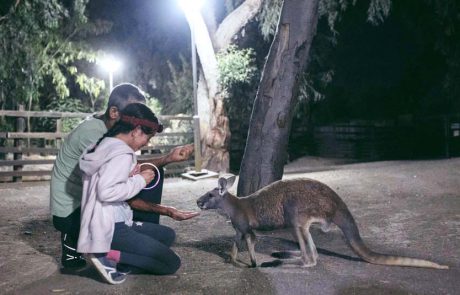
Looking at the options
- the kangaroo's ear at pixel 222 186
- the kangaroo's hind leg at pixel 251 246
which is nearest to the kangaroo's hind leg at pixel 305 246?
the kangaroo's hind leg at pixel 251 246

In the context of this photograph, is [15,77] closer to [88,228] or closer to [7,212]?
[7,212]

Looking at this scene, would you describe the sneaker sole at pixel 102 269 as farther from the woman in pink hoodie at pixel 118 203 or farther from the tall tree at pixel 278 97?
the tall tree at pixel 278 97

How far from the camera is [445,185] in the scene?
8977 millimetres

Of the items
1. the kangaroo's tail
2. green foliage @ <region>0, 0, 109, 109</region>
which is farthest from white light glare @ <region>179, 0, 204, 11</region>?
the kangaroo's tail

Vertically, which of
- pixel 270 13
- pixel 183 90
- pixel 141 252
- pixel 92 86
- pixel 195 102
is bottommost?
pixel 141 252

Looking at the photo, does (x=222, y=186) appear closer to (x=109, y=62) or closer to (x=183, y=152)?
(x=183, y=152)

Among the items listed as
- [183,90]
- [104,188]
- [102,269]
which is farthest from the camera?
[183,90]

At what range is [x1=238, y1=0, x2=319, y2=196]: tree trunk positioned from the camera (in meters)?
6.55

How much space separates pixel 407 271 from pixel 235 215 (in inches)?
62.5

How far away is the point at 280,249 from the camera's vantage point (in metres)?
5.14

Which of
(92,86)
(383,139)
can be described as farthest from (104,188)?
(383,139)

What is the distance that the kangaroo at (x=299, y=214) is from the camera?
4.31 metres

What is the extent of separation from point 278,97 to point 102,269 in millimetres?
3662

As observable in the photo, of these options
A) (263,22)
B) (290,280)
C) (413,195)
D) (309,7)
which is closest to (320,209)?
(290,280)
